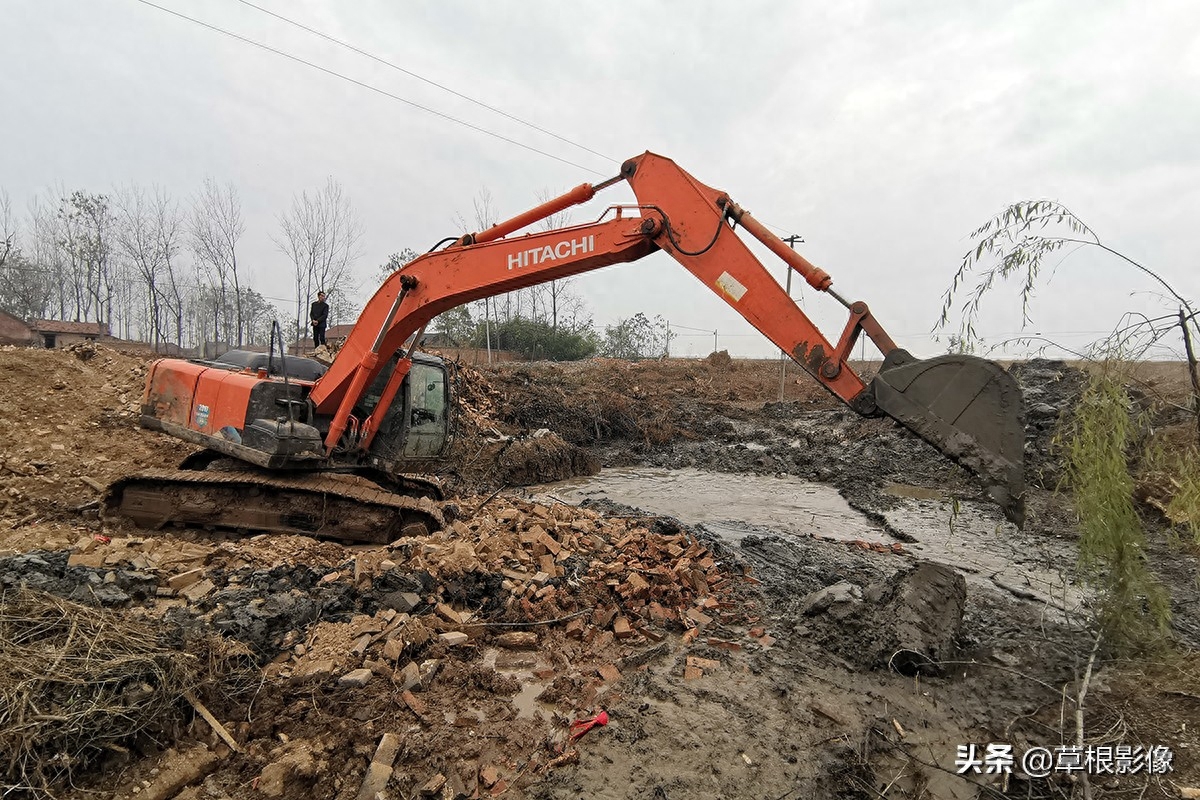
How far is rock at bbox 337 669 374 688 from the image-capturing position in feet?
11.2

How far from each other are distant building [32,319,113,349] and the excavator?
4390 centimetres

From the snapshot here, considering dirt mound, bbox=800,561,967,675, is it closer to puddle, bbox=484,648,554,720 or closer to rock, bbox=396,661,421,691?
puddle, bbox=484,648,554,720

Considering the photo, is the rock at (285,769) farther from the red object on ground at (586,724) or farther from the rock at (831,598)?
the rock at (831,598)

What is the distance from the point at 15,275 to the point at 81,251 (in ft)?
56.3

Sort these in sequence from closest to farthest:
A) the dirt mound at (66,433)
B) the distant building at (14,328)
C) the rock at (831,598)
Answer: the rock at (831,598) → the dirt mound at (66,433) → the distant building at (14,328)

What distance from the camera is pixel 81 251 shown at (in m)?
38.4

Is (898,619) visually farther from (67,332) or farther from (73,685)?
(67,332)

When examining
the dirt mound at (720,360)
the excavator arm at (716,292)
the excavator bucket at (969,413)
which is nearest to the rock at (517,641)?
the excavator arm at (716,292)

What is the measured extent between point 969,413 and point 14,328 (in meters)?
59.3

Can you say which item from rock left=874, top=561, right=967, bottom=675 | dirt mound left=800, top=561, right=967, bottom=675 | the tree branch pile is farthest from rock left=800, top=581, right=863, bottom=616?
the tree branch pile

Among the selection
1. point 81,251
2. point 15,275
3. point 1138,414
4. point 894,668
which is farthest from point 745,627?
point 15,275

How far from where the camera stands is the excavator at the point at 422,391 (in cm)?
384

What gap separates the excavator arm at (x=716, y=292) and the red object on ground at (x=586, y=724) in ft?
8.50

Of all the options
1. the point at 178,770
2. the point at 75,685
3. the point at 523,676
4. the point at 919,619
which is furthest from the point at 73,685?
the point at 919,619
